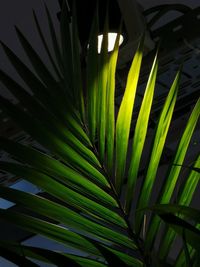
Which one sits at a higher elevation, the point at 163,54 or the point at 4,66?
the point at 4,66

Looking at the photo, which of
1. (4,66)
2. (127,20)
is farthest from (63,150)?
(4,66)

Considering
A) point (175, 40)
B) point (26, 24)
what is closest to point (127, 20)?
point (175, 40)

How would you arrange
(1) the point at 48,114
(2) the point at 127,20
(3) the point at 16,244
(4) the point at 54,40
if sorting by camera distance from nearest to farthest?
(3) the point at 16,244, (1) the point at 48,114, (4) the point at 54,40, (2) the point at 127,20

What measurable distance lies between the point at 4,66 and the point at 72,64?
1515 millimetres

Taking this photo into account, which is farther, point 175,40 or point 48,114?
point 175,40

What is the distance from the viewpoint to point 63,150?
55 cm

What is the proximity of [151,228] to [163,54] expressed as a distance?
102cm

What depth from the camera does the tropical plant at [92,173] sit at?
49 cm

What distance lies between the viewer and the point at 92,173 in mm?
549

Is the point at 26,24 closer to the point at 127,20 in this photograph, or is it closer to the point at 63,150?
the point at 127,20

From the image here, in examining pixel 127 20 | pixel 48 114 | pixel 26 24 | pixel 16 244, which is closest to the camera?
pixel 16 244

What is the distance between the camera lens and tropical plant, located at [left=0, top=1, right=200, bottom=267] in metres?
0.49

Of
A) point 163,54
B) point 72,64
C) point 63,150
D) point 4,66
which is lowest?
point 63,150

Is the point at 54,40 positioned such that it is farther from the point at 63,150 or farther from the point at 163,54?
the point at 163,54
